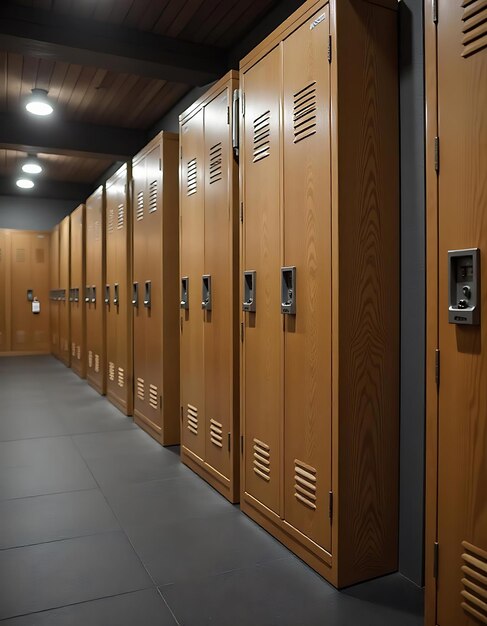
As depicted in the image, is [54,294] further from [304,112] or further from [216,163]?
[304,112]

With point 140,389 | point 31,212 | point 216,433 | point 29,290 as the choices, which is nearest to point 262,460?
point 216,433

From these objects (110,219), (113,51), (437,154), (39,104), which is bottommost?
(437,154)

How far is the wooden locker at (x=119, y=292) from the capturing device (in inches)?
239

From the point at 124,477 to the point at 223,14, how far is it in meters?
3.71

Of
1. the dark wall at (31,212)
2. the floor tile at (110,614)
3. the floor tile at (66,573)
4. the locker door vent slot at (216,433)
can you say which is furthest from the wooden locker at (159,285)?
the dark wall at (31,212)

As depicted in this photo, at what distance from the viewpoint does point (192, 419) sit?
166 inches

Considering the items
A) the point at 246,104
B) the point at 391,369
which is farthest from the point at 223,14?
the point at 391,369

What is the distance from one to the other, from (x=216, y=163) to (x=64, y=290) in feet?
23.7

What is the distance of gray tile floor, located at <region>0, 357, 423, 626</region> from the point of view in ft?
7.45

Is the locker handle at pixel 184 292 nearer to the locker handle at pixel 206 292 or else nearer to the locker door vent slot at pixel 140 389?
the locker handle at pixel 206 292

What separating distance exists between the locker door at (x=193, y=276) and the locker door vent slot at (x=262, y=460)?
2.86ft

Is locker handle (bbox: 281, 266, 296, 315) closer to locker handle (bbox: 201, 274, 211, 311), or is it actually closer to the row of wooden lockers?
the row of wooden lockers

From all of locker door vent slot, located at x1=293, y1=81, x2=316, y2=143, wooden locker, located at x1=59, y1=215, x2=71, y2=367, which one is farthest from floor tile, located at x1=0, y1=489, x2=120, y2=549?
wooden locker, located at x1=59, y1=215, x2=71, y2=367

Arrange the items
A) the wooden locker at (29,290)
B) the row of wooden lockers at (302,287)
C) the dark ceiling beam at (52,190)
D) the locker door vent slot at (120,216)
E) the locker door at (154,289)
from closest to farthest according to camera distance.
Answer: the row of wooden lockers at (302,287), the locker door at (154,289), the locker door vent slot at (120,216), the dark ceiling beam at (52,190), the wooden locker at (29,290)
